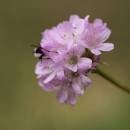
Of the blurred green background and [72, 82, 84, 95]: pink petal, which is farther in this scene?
the blurred green background

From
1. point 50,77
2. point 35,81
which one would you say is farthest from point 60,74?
point 35,81

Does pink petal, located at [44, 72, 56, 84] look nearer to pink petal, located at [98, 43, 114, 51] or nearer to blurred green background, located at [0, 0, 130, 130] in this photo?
pink petal, located at [98, 43, 114, 51]

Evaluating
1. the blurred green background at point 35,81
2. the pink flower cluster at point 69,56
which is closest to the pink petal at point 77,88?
the pink flower cluster at point 69,56

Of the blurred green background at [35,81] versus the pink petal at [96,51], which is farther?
the blurred green background at [35,81]

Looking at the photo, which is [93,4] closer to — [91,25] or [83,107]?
[83,107]

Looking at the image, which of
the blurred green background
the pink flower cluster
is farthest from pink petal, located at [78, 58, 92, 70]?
the blurred green background

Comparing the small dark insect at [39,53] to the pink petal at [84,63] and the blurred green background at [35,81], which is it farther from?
the blurred green background at [35,81]
